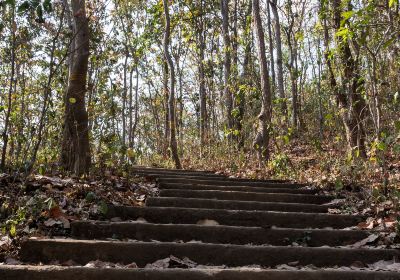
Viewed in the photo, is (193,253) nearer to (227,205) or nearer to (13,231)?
(13,231)

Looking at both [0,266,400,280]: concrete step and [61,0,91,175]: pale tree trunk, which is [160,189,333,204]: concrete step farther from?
[0,266,400,280]: concrete step

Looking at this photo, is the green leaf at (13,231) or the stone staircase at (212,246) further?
the green leaf at (13,231)

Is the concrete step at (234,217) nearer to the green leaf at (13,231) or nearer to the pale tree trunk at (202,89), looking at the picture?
the green leaf at (13,231)

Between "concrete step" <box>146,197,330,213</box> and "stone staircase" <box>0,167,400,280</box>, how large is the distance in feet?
0.03

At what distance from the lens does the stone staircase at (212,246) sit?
243 cm

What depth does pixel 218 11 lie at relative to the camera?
1430 cm

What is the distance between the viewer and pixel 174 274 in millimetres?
2398

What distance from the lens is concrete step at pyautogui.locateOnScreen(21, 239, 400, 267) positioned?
2.75m

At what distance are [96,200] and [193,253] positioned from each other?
49.4 inches

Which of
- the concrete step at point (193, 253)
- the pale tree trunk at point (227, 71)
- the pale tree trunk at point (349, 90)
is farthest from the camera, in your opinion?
the pale tree trunk at point (227, 71)

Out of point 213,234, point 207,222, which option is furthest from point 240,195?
point 213,234

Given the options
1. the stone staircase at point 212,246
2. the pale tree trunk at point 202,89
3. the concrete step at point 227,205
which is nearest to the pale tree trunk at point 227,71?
the pale tree trunk at point 202,89

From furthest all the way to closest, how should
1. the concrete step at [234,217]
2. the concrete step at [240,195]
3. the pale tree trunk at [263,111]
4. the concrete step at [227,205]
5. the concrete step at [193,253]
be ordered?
the pale tree trunk at [263,111] < the concrete step at [240,195] < the concrete step at [227,205] < the concrete step at [234,217] < the concrete step at [193,253]

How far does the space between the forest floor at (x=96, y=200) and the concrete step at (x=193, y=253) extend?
23 centimetres
